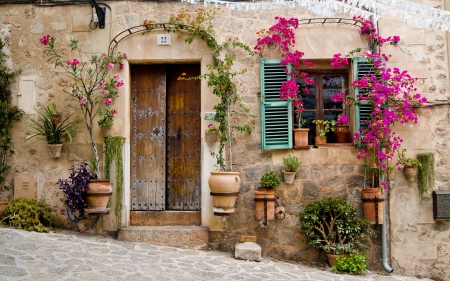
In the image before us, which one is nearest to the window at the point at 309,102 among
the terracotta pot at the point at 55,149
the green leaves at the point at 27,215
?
the terracotta pot at the point at 55,149

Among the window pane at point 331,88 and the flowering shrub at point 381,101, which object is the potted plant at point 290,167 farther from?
the window pane at point 331,88

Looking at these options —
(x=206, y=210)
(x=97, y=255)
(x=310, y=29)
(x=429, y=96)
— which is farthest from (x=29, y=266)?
(x=429, y=96)

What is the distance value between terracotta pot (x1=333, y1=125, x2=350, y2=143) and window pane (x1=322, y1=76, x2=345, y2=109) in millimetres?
374

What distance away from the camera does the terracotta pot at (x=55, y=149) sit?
626 cm

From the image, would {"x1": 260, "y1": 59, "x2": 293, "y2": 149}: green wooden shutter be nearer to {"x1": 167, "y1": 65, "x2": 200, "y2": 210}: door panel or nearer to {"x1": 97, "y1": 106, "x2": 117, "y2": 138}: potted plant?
{"x1": 167, "y1": 65, "x2": 200, "y2": 210}: door panel

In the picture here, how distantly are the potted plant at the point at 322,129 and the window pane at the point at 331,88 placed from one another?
12.2 inches

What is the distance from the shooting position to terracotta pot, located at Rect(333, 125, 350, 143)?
6426 mm

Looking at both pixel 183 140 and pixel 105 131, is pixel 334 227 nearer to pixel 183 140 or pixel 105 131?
pixel 183 140

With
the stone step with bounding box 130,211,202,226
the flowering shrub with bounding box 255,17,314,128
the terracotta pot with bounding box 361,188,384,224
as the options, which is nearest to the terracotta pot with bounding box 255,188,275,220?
the stone step with bounding box 130,211,202,226

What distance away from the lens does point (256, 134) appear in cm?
636

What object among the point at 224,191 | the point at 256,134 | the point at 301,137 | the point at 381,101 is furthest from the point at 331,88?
the point at 224,191

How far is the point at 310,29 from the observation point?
A: 6.48 metres

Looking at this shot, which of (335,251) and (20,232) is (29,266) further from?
(335,251)

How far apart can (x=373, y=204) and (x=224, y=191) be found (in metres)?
1.99
